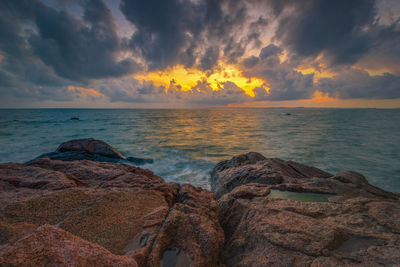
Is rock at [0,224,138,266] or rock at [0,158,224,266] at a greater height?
rock at [0,224,138,266]

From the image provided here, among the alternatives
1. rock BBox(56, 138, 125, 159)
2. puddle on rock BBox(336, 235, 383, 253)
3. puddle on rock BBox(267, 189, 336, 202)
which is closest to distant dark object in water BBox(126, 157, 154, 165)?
rock BBox(56, 138, 125, 159)

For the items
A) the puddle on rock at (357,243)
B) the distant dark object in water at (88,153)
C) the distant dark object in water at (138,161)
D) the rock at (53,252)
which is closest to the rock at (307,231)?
the puddle on rock at (357,243)

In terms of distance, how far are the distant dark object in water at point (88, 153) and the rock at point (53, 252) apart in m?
8.93

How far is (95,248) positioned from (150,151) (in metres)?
12.6

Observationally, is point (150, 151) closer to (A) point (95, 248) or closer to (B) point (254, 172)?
(B) point (254, 172)

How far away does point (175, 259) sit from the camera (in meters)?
2.17

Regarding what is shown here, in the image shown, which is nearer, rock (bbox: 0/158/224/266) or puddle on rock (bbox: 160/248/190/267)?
rock (bbox: 0/158/224/266)

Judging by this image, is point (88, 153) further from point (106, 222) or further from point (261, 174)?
point (261, 174)

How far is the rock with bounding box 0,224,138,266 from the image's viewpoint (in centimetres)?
135

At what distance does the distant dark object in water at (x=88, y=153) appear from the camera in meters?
9.38

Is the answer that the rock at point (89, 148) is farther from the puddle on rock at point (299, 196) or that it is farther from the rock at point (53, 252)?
the rock at point (53, 252)

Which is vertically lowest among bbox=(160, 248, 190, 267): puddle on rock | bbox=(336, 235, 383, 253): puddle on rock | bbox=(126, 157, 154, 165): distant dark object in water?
bbox=(126, 157, 154, 165): distant dark object in water

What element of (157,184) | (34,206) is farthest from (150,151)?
(34,206)

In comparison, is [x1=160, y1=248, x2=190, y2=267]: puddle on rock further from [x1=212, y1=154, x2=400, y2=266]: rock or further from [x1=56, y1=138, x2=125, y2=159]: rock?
[x1=56, y1=138, x2=125, y2=159]: rock
